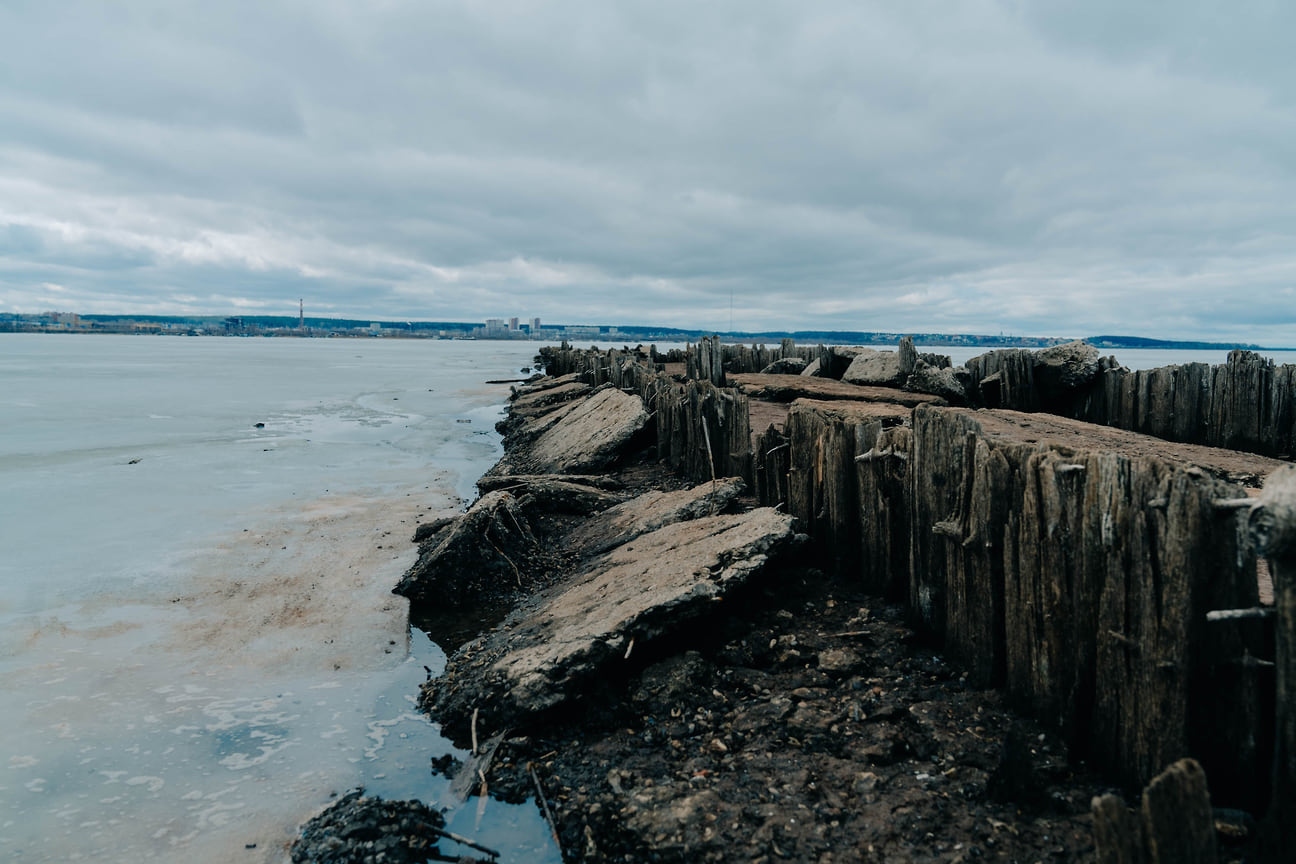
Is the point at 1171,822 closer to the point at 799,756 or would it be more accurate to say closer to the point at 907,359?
the point at 799,756

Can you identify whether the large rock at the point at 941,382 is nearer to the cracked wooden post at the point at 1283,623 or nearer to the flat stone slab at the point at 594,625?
the flat stone slab at the point at 594,625

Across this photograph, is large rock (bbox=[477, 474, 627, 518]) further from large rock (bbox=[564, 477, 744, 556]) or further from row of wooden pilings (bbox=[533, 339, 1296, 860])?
row of wooden pilings (bbox=[533, 339, 1296, 860])

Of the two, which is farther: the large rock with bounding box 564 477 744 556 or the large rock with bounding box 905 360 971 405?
the large rock with bounding box 905 360 971 405

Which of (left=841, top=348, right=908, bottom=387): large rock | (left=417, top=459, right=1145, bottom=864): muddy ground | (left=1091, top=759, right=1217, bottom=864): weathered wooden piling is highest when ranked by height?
(left=841, top=348, right=908, bottom=387): large rock

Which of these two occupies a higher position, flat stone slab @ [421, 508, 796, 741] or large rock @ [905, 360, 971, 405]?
large rock @ [905, 360, 971, 405]

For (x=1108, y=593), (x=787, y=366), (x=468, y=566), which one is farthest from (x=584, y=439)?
(x=1108, y=593)

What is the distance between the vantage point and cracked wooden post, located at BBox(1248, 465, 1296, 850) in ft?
7.02

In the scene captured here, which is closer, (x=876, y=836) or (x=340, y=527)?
(x=876, y=836)

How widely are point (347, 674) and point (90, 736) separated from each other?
1.42m

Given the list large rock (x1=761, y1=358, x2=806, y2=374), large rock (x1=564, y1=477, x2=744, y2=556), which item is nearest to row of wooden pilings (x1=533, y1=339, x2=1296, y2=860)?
large rock (x1=564, y1=477, x2=744, y2=556)

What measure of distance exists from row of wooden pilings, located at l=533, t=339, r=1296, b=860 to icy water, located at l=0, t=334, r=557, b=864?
2.33 m

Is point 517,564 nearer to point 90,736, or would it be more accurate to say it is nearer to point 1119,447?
point 90,736

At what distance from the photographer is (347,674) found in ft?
16.2

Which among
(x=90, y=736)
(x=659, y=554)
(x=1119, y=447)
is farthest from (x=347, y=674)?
(x=1119, y=447)
